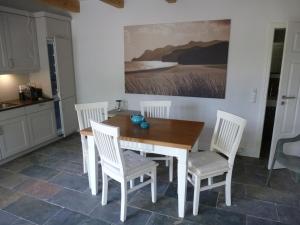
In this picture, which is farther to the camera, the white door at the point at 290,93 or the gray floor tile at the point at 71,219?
the white door at the point at 290,93

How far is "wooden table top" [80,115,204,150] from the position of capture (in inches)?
81.7

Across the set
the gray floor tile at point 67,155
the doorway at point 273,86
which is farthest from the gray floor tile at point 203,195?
the doorway at point 273,86

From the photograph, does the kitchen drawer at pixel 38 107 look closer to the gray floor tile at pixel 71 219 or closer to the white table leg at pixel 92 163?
the white table leg at pixel 92 163

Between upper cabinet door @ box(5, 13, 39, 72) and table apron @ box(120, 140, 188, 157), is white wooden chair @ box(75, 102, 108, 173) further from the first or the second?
upper cabinet door @ box(5, 13, 39, 72)

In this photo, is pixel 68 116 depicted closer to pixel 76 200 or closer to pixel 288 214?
pixel 76 200

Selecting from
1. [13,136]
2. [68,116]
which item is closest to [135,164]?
[13,136]

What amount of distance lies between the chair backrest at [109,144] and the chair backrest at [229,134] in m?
1.11

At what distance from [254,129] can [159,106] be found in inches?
61.0

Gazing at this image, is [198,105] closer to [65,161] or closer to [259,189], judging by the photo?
[259,189]

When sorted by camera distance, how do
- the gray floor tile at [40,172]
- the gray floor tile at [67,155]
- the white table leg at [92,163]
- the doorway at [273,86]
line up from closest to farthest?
1. the white table leg at [92,163]
2. the gray floor tile at [40,172]
3. the gray floor tile at [67,155]
4. the doorway at [273,86]

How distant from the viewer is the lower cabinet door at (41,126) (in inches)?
143

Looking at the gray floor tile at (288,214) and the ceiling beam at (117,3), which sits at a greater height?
the ceiling beam at (117,3)

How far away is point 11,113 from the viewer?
3260mm

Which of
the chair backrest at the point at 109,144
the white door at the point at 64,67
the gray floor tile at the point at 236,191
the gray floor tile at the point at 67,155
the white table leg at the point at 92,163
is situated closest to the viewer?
the chair backrest at the point at 109,144
